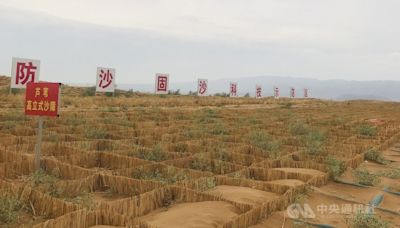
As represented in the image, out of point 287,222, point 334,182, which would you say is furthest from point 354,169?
point 287,222

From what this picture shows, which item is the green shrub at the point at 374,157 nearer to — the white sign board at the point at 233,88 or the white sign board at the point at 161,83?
the white sign board at the point at 161,83

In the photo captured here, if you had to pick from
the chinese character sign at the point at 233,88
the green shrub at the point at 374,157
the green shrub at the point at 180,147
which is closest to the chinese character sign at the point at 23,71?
the green shrub at the point at 180,147

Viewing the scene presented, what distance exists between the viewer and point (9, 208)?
3.78 metres

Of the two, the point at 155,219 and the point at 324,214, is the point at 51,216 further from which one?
the point at 324,214

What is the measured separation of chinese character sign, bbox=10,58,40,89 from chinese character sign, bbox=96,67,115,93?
464 centimetres

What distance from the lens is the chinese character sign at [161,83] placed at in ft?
84.1

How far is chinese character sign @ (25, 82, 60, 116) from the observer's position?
5.16 m

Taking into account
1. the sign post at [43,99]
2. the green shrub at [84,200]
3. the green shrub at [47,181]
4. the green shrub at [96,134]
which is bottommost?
the green shrub at [84,200]

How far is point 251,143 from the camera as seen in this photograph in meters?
8.52

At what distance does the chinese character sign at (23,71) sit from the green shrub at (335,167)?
1256 centimetres

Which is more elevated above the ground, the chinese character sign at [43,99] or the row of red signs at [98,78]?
the row of red signs at [98,78]

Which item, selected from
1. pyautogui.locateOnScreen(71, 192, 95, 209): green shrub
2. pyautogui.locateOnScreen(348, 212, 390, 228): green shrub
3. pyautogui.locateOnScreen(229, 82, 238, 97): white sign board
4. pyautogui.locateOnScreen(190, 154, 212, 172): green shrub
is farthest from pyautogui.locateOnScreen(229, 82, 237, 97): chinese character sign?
pyautogui.locateOnScreen(348, 212, 390, 228): green shrub

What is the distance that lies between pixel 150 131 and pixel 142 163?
3.65m

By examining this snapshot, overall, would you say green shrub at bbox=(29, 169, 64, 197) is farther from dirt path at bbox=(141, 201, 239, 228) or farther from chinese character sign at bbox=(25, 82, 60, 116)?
dirt path at bbox=(141, 201, 239, 228)
